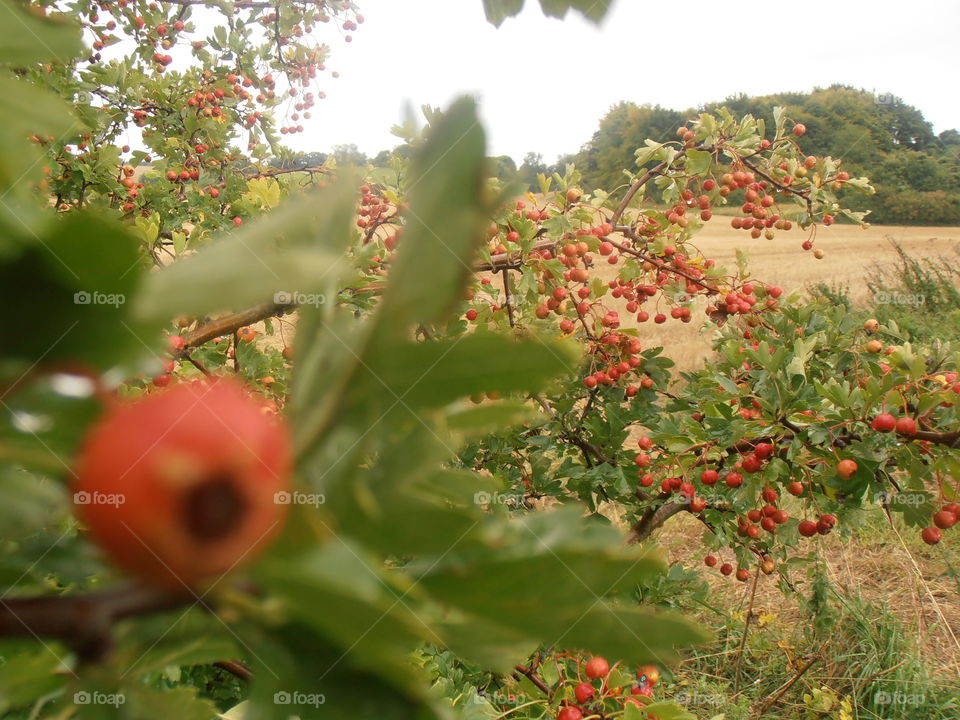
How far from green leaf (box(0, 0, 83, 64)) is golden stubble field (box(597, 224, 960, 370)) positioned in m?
6.49

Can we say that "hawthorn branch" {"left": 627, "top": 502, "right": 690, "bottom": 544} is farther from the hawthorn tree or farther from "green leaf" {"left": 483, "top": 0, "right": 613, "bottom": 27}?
the hawthorn tree

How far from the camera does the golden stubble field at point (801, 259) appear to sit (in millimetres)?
8102

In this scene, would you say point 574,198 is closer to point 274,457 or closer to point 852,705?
point 274,457

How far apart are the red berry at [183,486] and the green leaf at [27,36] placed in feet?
0.39

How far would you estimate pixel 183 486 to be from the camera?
0.13 meters

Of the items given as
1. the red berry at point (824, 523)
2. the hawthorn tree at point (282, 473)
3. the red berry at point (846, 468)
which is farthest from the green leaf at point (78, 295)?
the red berry at point (824, 523)

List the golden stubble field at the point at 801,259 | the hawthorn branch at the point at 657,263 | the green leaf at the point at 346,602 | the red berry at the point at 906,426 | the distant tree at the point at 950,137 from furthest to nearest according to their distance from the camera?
the distant tree at the point at 950,137 < the golden stubble field at the point at 801,259 < the hawthorn branch at the point at 657,263 < the red berry at the point at 906,426 < the green leaf at the point at 346,602

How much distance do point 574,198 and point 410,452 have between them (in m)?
1.35

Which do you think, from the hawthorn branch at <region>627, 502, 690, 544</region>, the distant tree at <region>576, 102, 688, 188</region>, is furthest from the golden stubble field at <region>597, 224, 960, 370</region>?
the hawthorn branch at <region>627, 502, 690, 544</region>

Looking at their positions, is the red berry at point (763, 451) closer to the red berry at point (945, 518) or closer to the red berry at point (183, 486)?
the red berry at point (945, 518)

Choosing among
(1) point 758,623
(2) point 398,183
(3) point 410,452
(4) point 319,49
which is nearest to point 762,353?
(2) point 398,183

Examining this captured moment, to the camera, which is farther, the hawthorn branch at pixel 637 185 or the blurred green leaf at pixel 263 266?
the hawthorn branch at pixel 637 185

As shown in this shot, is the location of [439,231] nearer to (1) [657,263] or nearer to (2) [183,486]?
(2) [183,486]

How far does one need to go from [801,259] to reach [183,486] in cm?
1301
